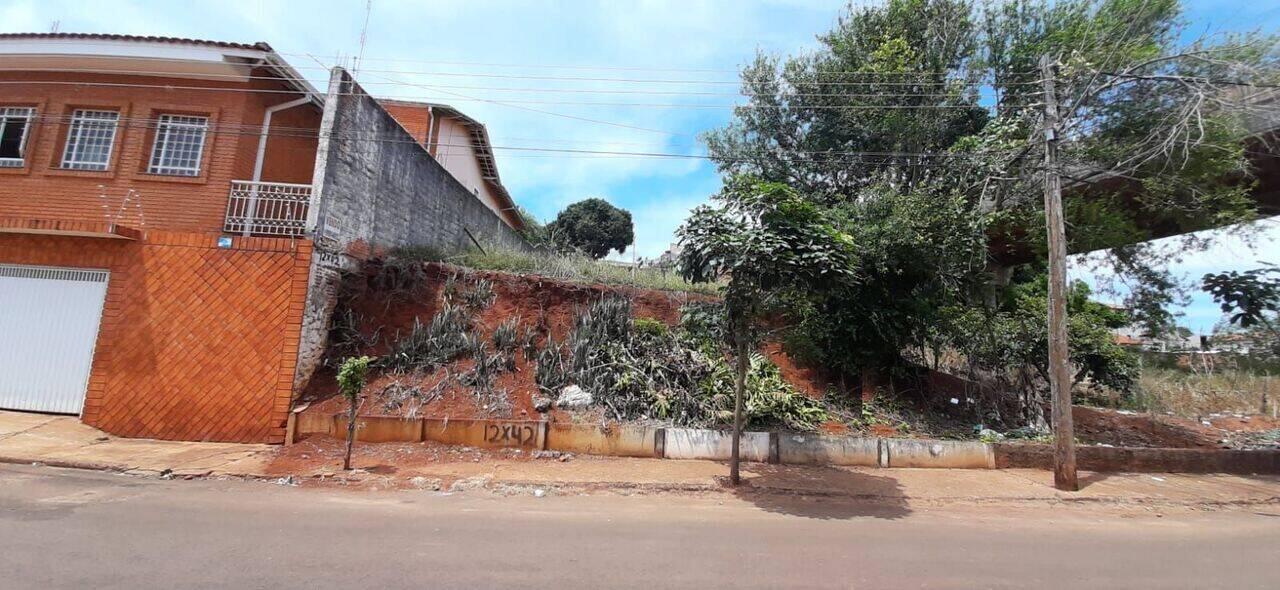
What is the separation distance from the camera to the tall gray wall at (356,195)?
9.05 m

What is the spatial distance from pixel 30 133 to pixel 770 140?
1465cm

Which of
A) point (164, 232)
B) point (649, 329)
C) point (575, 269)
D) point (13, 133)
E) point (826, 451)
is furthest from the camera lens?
point (575, 269)

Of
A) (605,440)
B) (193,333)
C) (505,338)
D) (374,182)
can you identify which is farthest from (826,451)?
(193,333)

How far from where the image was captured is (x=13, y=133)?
1045 centimetres

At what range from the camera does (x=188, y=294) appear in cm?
864

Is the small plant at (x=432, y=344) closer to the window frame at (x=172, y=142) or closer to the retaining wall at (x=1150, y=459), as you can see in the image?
the window frame at (x=172, y=142)

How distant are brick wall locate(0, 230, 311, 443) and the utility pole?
11110mm

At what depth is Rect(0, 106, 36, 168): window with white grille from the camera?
10219 millimetres

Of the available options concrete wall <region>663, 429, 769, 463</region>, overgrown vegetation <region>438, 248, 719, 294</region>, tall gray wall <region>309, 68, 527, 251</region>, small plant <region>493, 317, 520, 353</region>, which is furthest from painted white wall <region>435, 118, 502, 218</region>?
concrete wall <region>663, 429, 769, 463</region>

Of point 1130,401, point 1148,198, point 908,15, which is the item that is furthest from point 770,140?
point 1130,401

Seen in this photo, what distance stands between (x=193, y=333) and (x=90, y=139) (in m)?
4.88

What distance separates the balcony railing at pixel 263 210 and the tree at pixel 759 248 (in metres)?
6.57

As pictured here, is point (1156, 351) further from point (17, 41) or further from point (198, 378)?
point (17, 41)

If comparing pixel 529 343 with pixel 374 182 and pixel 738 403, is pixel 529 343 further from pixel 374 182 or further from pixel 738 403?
pixel 738 403
